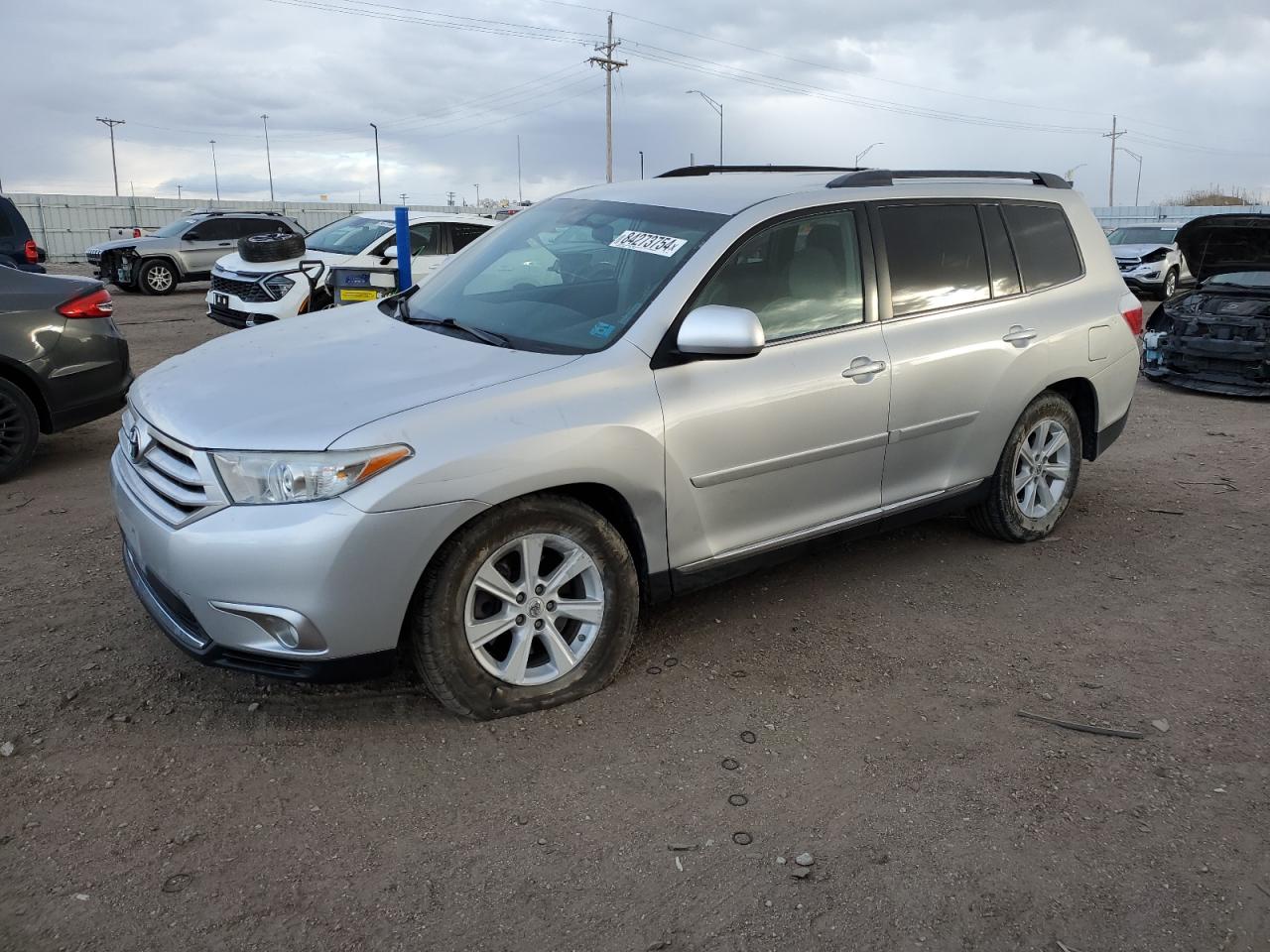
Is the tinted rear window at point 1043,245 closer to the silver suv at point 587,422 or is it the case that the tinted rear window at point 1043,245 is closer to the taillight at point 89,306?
the silver suv at point 587,422

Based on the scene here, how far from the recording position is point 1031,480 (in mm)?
5152

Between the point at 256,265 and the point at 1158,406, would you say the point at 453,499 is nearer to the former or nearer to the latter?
the point at 1158,406

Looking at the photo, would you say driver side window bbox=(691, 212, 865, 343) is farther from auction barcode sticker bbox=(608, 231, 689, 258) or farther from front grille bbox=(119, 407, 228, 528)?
front grille bbox=(119, 407, 228, 528)

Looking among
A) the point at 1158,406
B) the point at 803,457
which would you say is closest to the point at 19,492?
the point at 803,457

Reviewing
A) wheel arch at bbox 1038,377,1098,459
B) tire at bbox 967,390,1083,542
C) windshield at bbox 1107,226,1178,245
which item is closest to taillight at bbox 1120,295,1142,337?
wheel arch at bbox 1038,377,1098,459

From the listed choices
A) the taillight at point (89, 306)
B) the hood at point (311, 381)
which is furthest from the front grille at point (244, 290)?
the hood at point (311, 381)

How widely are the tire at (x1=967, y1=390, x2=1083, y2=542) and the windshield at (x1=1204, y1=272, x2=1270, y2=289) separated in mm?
6309

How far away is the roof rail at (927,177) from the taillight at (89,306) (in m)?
4.57

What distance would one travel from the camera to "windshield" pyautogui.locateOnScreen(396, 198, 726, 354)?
12.1 feet

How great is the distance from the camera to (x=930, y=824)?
289 cm

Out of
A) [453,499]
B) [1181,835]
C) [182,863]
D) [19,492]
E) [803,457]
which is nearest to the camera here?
[182,863]

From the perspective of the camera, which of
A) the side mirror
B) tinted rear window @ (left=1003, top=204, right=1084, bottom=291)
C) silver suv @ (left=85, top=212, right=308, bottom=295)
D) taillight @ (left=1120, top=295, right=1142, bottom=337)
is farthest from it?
silver suv @ (left=85, top=212, right=308, bottom=295)

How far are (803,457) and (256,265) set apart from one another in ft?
33.1

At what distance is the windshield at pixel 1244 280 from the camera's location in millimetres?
10120
